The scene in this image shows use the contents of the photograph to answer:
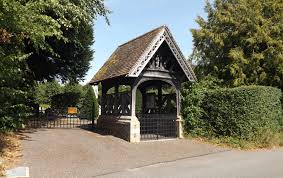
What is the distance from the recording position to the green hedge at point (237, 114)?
51.0ft

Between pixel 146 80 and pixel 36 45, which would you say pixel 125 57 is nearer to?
pixel 146 80

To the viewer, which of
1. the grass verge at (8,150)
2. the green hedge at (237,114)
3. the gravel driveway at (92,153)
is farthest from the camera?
the green hedge at (237,114)

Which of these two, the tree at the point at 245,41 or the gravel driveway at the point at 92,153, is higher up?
the tree at the point at 245,41

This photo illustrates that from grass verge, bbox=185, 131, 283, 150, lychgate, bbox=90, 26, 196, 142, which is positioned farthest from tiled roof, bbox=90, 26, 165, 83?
grass verge, bbox=185, 131, 283, 150

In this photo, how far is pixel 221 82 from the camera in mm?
20578

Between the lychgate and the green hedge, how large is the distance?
1009mm

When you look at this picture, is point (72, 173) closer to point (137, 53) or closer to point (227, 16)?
point (137, 53)

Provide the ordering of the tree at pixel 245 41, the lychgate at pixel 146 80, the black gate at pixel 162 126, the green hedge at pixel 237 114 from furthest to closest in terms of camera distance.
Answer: the tree at pixel 245 41
the black gate at pixel 162 126
the lychgate at pixel 146 80
the green hedge at pixel 237 114

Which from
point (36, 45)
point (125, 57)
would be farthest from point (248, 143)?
point (36, 45)

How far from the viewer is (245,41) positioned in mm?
19688

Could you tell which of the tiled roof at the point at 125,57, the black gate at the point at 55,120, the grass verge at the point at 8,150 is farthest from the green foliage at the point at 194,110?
the grass verge at the point at 8,150

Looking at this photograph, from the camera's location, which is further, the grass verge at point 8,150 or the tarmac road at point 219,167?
the grass verge at point 8,150

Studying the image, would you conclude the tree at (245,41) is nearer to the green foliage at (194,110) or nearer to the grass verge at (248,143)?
the green foliage at (194,110)

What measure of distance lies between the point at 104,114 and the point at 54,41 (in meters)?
5.97
